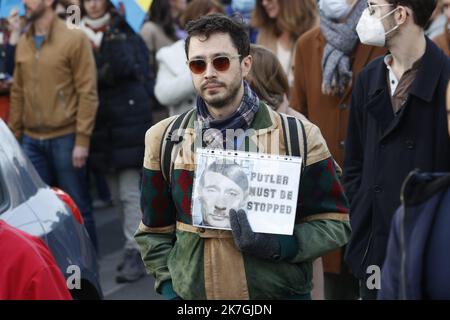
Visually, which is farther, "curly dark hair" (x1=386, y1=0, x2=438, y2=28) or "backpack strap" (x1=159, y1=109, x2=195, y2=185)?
"curly dark hair" (x1=386, y1=0, x2=438, y2=28)

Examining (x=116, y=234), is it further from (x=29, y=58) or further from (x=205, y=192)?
(x=205, y=192)

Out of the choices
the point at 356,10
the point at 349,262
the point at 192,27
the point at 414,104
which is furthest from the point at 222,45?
the point at 356,10

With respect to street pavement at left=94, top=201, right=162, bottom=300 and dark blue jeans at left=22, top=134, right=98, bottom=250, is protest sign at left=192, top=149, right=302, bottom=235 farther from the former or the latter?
dark blue jeans at left=22, top=134, right=98, bottom=250

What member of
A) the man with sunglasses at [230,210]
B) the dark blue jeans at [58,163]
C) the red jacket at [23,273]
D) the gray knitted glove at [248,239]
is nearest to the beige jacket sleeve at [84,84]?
the dark blue jeans at [58,163]

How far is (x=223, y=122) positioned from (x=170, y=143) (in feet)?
0.73

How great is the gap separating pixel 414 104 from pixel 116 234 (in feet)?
19.3

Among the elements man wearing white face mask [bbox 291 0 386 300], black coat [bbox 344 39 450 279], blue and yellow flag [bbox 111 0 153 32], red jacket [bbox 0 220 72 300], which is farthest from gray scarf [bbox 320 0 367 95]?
red jacket [bbox 0 220 72 300]

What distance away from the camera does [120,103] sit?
8.51 metres

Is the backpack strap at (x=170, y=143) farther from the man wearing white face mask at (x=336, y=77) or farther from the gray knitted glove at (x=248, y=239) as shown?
the man wearing white face mask at (x=336, y=77)

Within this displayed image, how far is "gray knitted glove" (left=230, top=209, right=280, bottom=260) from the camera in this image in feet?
13.1

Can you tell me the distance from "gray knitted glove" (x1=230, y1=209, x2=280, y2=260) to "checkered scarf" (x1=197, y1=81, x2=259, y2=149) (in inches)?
11.5

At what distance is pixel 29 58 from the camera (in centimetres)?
830

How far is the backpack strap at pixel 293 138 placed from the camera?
13.7 ft

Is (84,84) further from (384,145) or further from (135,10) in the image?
(384,145)
